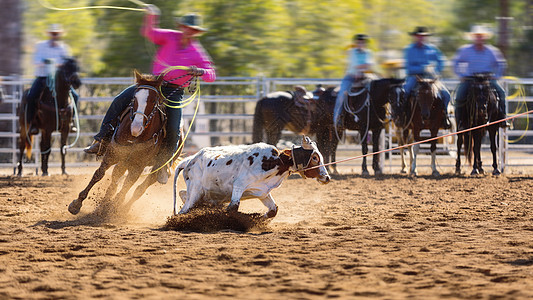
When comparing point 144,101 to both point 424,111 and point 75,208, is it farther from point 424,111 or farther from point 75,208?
point 424,111

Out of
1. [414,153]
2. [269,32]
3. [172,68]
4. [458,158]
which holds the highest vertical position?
[269,32]

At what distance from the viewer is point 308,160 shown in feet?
21.2

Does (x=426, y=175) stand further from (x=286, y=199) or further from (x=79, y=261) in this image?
(x=79, y=261)

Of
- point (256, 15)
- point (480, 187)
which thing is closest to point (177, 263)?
point (480, 187)

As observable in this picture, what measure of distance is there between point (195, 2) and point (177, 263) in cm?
1516

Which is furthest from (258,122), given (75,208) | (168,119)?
(75,208)

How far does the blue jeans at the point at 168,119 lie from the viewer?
7246 millimetres

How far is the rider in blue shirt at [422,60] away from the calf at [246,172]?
6.79 m

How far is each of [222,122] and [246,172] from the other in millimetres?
17480

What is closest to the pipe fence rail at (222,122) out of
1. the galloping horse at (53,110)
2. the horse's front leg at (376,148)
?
the horse's front leg at (376,148)

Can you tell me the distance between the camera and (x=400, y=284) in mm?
4312

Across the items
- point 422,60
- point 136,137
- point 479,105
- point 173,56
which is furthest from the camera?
point 422,60

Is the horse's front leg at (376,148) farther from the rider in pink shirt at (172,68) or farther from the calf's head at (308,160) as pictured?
the calf's head at (308,160)

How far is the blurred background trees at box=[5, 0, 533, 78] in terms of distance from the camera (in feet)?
61.8
